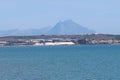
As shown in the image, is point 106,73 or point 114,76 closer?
point 114,76

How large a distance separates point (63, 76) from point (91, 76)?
2.72 m

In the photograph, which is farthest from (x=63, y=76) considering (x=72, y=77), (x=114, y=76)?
(x=114, y=76)

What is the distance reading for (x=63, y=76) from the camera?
159ft

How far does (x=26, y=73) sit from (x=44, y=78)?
5.47 metres

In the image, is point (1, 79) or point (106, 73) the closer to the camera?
point (1, 79)

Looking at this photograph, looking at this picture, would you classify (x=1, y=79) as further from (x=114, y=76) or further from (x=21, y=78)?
(x=114, y=76)

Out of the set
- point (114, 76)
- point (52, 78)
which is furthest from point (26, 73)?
point (114, 76)

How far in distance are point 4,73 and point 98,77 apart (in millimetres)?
11178

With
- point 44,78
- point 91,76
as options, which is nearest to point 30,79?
point 44,78

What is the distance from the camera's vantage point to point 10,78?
47406mm

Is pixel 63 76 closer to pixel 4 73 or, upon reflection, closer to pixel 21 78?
pixel 21 78

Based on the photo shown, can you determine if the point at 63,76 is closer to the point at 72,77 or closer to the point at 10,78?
the point at 72,77

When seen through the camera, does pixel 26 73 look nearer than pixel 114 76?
No

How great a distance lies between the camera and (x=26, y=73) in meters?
52.1
